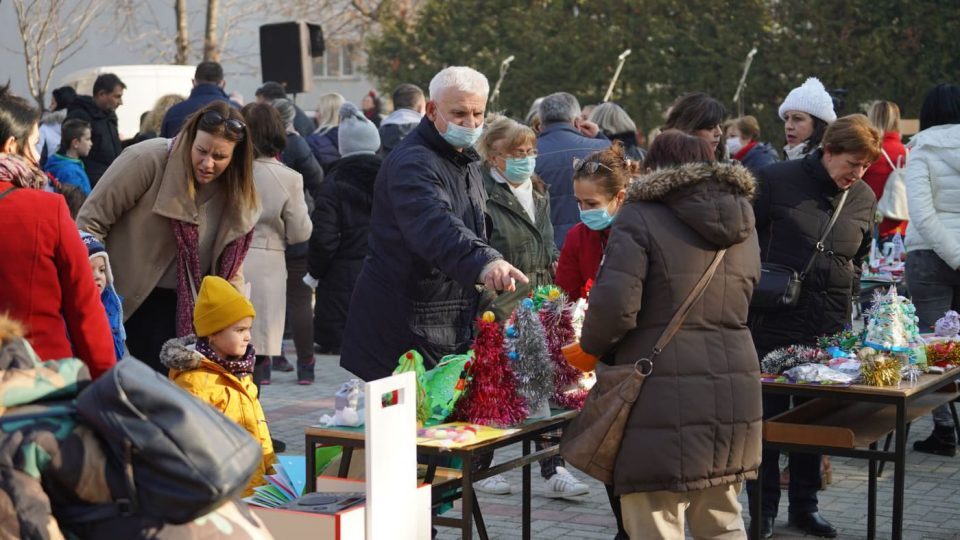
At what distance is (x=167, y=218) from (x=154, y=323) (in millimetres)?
447

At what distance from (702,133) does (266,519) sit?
10.9ft

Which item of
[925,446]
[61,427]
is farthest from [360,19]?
[61,427]

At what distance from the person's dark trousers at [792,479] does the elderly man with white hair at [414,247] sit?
176 centimetres

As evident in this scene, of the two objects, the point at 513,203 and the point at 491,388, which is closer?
the point at 491,388

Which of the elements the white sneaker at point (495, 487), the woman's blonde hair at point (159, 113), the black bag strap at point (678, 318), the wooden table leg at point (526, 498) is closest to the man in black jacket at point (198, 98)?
the woman's blonde hair at point (159, 113)

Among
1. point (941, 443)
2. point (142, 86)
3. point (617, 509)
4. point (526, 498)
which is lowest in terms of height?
point (941, 443)

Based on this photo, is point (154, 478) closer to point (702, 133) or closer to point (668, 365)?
point (668, 365)

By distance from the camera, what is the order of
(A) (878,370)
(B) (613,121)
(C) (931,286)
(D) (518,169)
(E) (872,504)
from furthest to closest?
(B) (613,121) → (C) (931,286) → (D) (518,169) → (E) (872,504) → (A) (878,370)

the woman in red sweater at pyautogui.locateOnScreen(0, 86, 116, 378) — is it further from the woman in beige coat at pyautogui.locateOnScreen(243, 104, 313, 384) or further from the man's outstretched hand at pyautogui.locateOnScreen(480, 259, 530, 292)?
the woman in beige coat at pyautogui.locateOnScreen(243, 104, 313, 384)

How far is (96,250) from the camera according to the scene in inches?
208

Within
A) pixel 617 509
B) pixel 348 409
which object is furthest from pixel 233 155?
pixel 617 509

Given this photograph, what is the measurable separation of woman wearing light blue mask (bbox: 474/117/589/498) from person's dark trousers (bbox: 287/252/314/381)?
138 inches

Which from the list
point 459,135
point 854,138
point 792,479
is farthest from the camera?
point 792,479

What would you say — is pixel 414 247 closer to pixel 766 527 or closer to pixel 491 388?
pixel 491 388
